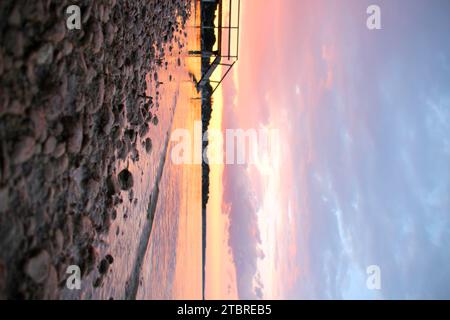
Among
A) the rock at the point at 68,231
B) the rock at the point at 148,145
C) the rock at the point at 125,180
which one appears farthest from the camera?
the rock at the point at 148,145

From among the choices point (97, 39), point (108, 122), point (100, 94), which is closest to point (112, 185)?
point (108, 122)

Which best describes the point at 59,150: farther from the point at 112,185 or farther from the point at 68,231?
the point at 112,185

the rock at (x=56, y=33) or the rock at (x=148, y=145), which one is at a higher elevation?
the rock at (x=56, y=33)

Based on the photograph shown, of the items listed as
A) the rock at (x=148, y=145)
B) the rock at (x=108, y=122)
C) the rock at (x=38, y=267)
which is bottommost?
the rock at (x=38, y=267)

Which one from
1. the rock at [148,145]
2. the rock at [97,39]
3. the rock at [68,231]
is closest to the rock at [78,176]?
the rock at [68,231]

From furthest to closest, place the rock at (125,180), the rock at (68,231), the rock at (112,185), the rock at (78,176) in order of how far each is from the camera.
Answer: the rock at (125,180) → the rock at (112,185) → the rock at (78,176) → the rock at (68,231)

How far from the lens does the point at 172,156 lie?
703 centimetres

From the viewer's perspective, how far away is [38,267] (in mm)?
1882

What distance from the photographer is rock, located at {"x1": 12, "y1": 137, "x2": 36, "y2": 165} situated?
1764 mm

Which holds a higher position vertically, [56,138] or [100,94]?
[100,94]

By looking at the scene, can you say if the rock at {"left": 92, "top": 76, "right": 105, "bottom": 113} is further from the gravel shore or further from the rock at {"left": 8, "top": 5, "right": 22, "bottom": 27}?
the rock at {"left": 8, "top": 5, "right": 22, "bottom": 27}

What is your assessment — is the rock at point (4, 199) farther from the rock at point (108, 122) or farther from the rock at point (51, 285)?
the rock at point (108, 122)

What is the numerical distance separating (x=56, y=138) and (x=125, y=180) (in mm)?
1263

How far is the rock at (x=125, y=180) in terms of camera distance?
127 inches
